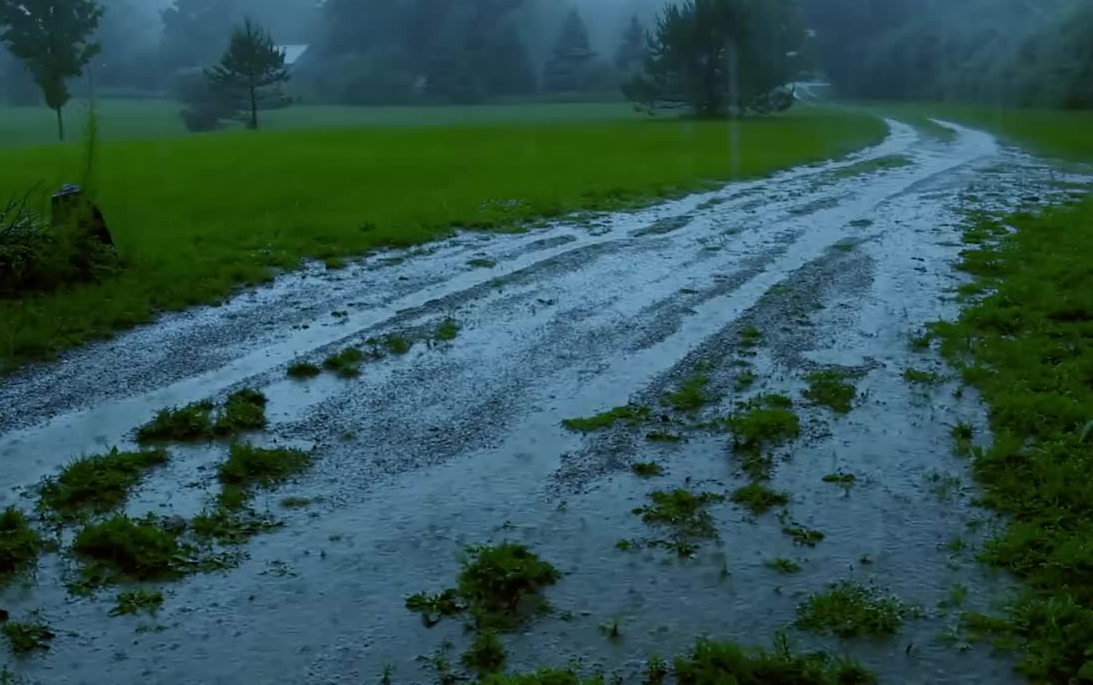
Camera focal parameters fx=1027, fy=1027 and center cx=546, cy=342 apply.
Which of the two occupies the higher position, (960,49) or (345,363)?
(960,49)

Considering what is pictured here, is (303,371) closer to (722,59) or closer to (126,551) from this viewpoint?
(126,551)

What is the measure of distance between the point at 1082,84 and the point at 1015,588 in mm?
49529

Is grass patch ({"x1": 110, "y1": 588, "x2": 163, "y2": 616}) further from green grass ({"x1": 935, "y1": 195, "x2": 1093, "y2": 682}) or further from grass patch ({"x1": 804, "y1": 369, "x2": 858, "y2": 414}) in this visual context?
grass patch ({"x1": 804, "y1": 369, "x2": 858, "y2": 414})

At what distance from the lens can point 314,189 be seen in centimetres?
2033

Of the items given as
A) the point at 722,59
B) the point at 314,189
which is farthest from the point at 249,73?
the point at 314,189

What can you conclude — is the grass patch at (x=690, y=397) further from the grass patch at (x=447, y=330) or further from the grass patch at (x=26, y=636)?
the grass patch at (x=26, y=636)

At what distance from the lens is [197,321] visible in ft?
31.5

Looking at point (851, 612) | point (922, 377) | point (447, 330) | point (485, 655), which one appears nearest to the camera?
point (485, 655)

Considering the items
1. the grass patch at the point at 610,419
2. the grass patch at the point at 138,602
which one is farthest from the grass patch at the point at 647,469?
the grass patch at the point at 138,602

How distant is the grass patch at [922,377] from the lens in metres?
7.52

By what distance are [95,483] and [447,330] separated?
3.97 meters

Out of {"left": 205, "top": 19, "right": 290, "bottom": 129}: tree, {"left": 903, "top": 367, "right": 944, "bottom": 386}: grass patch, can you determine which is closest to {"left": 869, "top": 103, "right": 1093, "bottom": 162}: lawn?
{"left": 903, "top": 367, "right": 944, "bottom": 386}: grass patch

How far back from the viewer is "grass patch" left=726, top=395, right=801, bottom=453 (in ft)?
20.9

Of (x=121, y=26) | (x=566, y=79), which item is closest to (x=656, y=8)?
(x=566, y=79)
